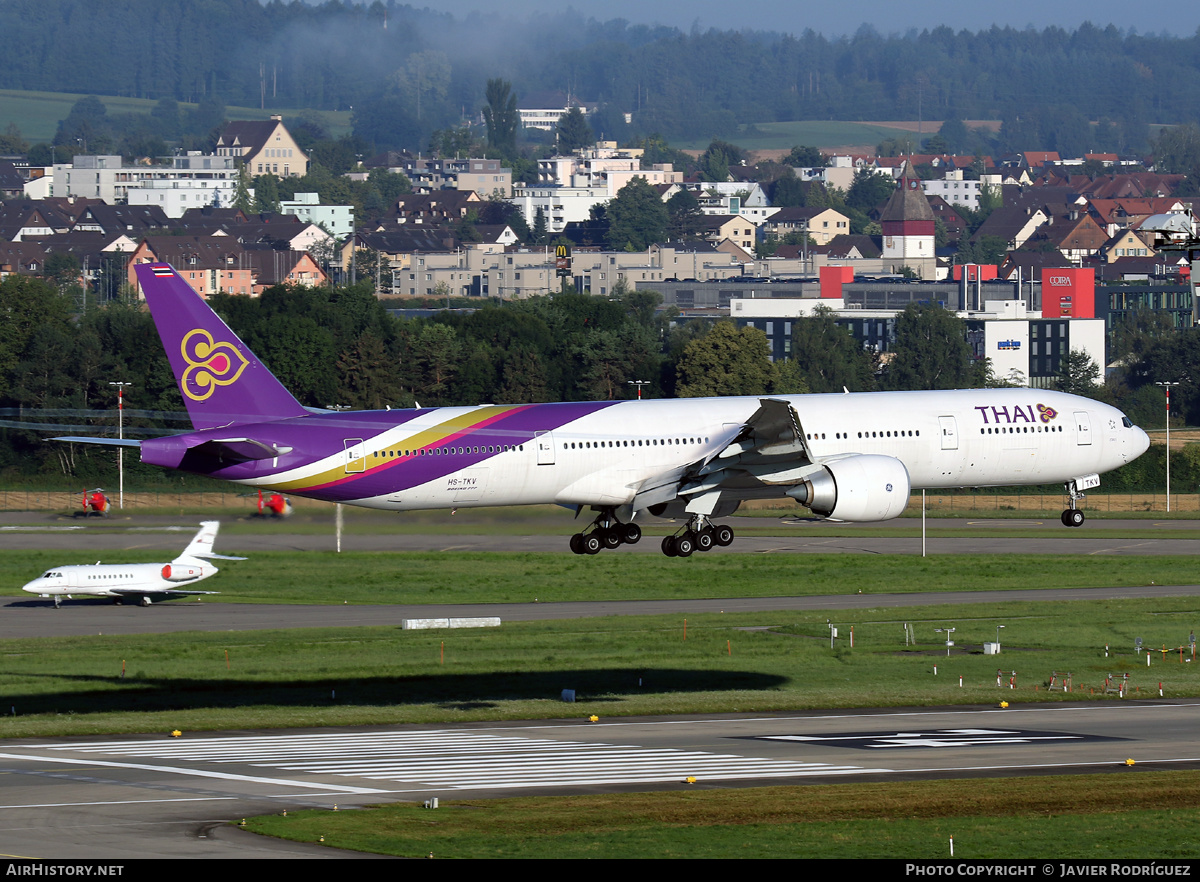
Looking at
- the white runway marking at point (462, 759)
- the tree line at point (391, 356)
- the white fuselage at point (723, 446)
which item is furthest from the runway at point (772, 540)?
the white runway marking at point (462, 759)

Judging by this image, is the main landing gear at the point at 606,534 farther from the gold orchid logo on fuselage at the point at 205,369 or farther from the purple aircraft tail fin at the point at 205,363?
the gold orchid logo on fuselage at the point at 205,369

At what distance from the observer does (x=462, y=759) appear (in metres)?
50.9

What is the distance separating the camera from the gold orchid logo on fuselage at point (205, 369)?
2203 inches

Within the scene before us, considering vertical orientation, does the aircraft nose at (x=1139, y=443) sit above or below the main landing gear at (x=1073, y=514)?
above

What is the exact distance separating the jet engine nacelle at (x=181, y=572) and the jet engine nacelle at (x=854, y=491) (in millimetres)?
44569

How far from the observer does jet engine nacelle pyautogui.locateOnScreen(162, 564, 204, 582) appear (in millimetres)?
90375

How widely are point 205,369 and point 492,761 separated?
16.1m

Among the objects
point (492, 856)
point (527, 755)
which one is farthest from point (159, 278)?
point (492, 856)

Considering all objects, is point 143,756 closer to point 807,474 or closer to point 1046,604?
point 807,474

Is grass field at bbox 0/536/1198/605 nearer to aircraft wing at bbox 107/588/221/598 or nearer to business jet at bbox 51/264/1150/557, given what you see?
aircraft wing at bbox 107/588/221/598

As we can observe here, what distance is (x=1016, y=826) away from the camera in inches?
1618

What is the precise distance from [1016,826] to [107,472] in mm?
73204

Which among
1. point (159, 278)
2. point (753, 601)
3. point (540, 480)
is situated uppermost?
point (159, 278)

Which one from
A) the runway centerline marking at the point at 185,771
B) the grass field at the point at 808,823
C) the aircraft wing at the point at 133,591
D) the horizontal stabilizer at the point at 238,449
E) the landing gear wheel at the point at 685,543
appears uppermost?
the horizontal stabilizer at the point at 238,449
